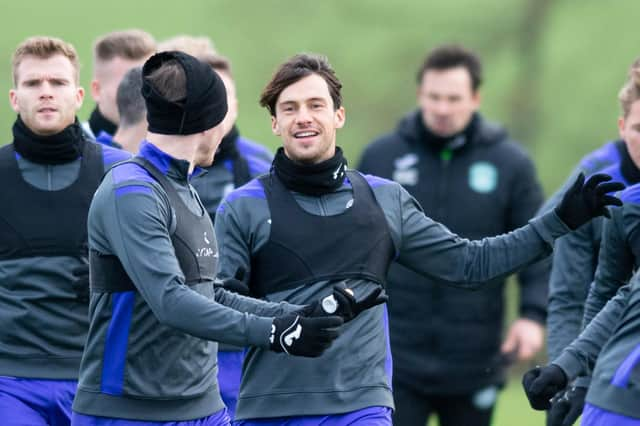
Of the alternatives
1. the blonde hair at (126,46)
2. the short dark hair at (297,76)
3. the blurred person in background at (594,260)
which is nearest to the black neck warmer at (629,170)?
the blurred person in background at (594,260)

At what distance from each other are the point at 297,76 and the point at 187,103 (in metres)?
0.92

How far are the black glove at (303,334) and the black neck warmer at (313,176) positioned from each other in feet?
3.57

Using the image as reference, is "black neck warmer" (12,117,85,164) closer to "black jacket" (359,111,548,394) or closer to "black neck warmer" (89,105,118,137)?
"black neck warmer" (89,105,118,137)

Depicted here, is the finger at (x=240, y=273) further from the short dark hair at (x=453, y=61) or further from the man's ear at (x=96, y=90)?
the short dark hair at (x=453, y=61)

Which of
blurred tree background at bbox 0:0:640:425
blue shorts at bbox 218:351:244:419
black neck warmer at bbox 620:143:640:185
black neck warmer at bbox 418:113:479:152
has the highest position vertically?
black neck warmer at bbox 620:143:640:185

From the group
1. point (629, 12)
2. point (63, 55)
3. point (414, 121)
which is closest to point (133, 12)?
point (629, 12)

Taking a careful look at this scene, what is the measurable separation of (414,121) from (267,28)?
28.4 feet

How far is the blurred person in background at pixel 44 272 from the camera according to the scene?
23.0ft

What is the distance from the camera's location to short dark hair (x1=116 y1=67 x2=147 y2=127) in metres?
7.81

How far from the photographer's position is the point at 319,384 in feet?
20.4

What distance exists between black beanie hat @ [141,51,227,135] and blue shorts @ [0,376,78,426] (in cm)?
168

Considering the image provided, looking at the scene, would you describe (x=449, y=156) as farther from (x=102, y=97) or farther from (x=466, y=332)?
(x=102, y=97)

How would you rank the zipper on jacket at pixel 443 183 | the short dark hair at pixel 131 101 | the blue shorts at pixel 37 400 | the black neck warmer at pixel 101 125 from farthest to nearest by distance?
the zipper on jacket at pixel 443 183, the black neck warmer at pixel 101 125, the short dark hair at pixel 131 101, the blue shorts at pixel 37 400

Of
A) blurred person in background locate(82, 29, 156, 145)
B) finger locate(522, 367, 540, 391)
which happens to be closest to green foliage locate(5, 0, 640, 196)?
blurred person in background locate(82, 29, 156, 145)
